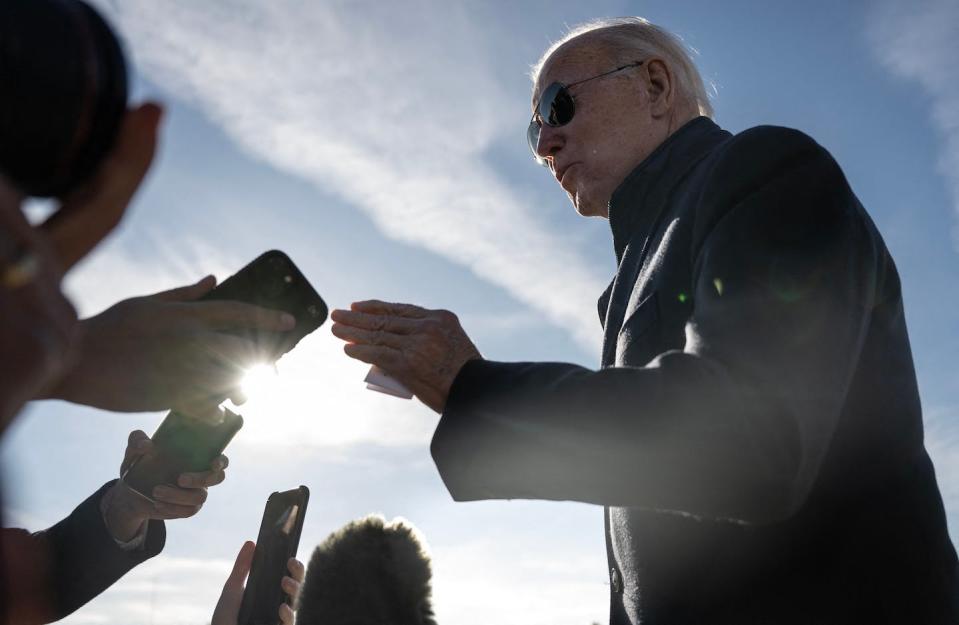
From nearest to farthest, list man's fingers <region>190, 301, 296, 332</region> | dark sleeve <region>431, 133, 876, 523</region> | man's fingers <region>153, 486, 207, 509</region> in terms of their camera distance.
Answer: dark sleeve <region>431, 133, 876, 523</region>, man's fingers <region>190, 301, 296, 332</region>, man's fingers <region>153, 486, 207, 509</region>

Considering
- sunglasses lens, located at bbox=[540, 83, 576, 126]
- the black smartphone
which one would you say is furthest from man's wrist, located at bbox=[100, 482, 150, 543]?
sunglasses lens, located at bbox=[540, 83, 576, 126]

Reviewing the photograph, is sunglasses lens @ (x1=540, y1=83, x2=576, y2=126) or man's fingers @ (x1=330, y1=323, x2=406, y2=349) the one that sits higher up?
sunglasses lens @ (x1=540, y1=83, x2=576, y2=126)

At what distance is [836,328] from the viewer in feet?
6.66

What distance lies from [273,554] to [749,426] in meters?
3.32

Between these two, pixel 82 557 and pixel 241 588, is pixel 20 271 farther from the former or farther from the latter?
pixel 241 588

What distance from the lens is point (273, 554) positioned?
14.5 feet

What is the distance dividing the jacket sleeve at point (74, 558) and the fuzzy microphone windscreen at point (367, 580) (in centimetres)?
133

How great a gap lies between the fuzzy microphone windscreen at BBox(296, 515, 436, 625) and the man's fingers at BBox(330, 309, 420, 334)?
1072 millimetres

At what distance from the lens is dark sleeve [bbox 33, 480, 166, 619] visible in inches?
146

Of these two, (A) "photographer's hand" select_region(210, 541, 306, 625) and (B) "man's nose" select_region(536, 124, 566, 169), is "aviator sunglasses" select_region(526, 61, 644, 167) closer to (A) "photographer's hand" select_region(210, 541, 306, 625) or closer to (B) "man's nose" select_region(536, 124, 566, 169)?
(B) "man's nose" select_region(536, 124, 566, 169)

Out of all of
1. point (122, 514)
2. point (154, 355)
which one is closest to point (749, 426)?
point (154, 355)

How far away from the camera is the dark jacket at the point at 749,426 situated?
1.87 metres

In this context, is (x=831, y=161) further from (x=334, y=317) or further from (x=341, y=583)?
(x=341, y=583)

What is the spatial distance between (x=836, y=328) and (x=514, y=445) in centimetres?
88
